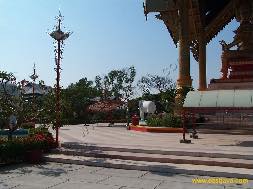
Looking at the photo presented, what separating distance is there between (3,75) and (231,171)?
923cm

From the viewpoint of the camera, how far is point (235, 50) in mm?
31062

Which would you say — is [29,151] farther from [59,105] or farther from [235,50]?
[235,50]

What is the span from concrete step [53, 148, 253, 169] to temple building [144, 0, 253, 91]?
473 inches

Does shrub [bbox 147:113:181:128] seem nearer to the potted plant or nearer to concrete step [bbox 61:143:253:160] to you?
concrete step [bbox 61:143:253:160]

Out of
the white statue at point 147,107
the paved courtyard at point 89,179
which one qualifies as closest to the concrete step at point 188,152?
the paved courtyard at point 89,179

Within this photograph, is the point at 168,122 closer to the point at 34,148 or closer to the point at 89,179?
the point at 34,148

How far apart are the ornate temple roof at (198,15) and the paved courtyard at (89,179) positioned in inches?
640

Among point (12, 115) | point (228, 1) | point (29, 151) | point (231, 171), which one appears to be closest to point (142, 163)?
point (231, 171)

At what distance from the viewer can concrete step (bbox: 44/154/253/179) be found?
11438mm

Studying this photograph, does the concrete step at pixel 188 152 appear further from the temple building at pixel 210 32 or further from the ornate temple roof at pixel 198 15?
the ornate temple roof at pixel 198 15

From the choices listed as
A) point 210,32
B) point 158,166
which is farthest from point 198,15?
point 158,166

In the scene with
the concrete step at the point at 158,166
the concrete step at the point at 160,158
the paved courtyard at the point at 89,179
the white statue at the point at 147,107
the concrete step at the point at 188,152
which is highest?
the white statue at the point at 147,107

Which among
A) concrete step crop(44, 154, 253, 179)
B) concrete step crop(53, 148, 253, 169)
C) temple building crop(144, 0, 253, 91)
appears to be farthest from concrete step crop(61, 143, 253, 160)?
temple building crop(144, 0, 253, 91)

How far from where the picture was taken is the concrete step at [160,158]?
40.5 feet
